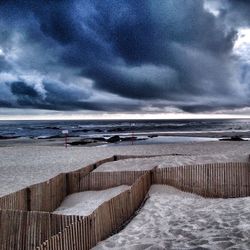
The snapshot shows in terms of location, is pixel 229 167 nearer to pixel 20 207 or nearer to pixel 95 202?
pixel 95 202

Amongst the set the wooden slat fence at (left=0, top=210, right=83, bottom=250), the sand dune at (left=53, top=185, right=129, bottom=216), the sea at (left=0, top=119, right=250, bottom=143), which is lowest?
the sand dune at (left=53, top=185, right=129, bottom=216)

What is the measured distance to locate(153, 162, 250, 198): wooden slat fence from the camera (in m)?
12.5

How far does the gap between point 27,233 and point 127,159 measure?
31.8 feet

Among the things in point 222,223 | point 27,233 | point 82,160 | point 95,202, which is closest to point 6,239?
point 27,233

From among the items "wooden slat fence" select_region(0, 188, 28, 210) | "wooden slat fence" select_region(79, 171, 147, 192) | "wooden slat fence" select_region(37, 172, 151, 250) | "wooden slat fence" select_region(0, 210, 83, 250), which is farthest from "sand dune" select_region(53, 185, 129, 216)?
"wooden slat fence" select_region(0, 210, 83, 250)

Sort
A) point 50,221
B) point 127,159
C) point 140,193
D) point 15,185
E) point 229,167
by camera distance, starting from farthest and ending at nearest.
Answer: point 127,159 < point 15,185 < point 229,167 < point 140,193 < point 50,221

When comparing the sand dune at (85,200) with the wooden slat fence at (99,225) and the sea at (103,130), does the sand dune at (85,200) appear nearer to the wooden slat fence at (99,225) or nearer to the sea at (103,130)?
the wooden slat fence at (99,225)

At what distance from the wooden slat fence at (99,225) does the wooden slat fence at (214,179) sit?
233 cm

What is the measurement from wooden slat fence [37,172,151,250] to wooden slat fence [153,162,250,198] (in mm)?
2325

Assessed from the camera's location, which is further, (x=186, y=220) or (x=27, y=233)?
(x=186, y=220)

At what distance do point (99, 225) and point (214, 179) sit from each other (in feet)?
20.3

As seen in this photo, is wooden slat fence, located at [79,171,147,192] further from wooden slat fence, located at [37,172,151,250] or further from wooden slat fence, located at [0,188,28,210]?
wooden slat fence, located at [0,188,28,210]

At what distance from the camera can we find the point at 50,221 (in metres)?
7.57

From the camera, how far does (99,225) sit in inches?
299
